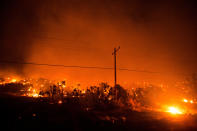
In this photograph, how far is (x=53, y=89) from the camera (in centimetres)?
2147

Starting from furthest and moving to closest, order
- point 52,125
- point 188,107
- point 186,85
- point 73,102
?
point 186,85, point 188,107, point 73,102, point 52,125

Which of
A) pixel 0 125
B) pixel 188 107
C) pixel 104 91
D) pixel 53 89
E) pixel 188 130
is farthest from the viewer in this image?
pixel 188 107

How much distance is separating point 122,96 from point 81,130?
14.1 m

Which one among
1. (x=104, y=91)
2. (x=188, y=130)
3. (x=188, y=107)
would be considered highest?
(x=104, y=91)

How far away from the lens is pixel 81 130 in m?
7.64

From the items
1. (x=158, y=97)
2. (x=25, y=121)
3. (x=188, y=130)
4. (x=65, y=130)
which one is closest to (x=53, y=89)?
(x=25, y=121)

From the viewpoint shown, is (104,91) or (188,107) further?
(188,107)

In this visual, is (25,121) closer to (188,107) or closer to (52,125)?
(52,125)

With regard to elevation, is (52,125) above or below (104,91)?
below

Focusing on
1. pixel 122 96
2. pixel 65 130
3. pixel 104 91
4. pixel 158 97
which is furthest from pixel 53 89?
pixel 158 97

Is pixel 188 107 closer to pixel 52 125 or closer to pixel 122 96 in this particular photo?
pixel 122 96

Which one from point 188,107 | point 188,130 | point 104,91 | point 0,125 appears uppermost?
point 104,91

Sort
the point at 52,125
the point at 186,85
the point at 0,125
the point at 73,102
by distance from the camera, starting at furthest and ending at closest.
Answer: the point at 186,85 → the point at 73,102 → the point at 52,125 → the point at 0,125

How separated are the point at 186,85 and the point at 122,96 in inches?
1930
